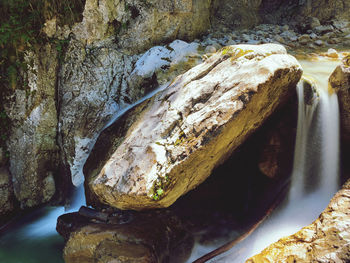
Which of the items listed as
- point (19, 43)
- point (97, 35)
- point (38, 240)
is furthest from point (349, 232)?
point (19, 43)

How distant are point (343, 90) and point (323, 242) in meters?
2.40

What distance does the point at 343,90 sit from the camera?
3.74m

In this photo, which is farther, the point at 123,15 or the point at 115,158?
the point at 123,15

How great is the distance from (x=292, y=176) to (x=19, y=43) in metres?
6.02

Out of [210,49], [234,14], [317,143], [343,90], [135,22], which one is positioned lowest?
[317,143]

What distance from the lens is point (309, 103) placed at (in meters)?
3.96

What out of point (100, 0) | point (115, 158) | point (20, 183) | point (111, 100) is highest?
point (100, 0)

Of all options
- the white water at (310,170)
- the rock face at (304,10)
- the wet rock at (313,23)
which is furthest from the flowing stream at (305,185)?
the rock face at (304,10)

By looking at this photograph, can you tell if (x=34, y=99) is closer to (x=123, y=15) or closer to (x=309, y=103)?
(x=123, y=15)

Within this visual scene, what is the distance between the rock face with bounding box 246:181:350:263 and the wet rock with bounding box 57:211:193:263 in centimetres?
143

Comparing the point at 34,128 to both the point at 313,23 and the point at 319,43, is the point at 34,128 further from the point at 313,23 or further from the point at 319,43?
the point at 313,23

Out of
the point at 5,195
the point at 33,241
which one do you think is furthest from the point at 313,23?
the point at 5,195

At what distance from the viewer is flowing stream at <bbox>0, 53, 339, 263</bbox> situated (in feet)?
11.9

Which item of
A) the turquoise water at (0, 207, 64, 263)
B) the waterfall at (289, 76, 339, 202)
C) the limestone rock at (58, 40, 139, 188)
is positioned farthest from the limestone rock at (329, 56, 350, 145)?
the turquoise water at (0, 207, 64, 263)
